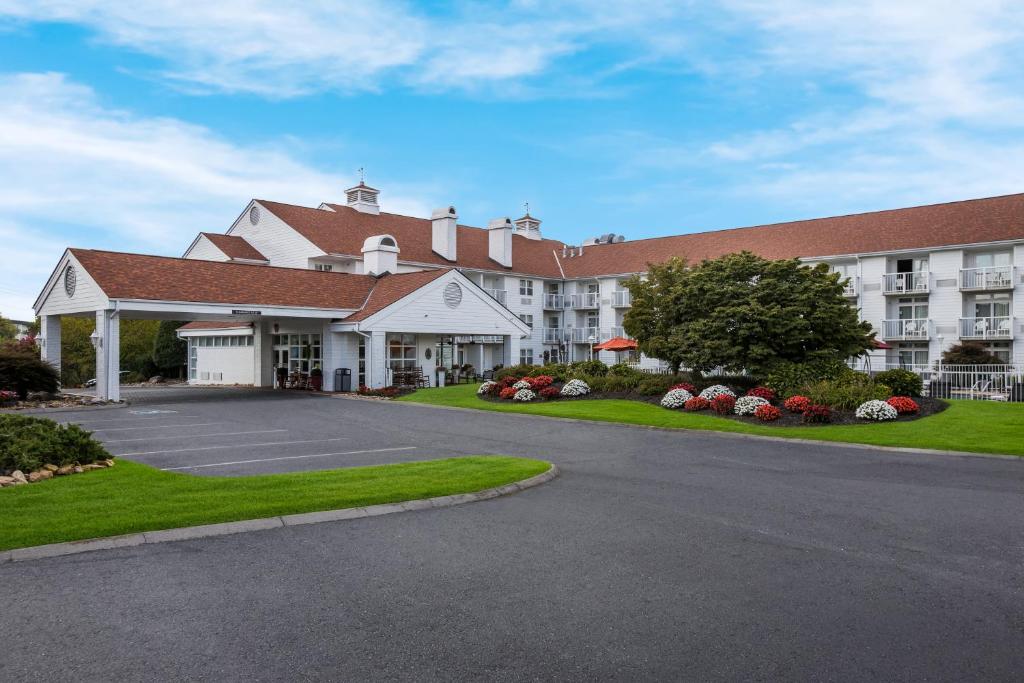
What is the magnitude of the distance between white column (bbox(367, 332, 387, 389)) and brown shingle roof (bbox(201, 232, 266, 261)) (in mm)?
12790

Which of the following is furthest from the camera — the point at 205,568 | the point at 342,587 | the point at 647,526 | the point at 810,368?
the point at 810,368

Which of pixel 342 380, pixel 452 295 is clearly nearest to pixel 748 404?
pixel 452 295

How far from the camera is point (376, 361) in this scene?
32.2m

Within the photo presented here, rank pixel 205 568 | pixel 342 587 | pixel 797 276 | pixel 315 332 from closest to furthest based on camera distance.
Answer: pixel 342 587
pixel 205 568
pixel 797 276
pixel 315 332

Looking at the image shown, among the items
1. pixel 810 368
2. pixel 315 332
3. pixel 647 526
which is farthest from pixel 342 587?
pixel 315 332

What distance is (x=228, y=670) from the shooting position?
4.47 m

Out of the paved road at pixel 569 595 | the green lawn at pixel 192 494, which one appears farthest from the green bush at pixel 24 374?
the paved road at pixel 569 595

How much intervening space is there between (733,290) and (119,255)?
23.8m

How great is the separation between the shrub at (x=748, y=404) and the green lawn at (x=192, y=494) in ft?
33.0

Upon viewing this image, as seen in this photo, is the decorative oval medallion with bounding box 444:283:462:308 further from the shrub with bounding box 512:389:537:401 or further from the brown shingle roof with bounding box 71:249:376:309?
the shrub with bounding box 512:389:537:401

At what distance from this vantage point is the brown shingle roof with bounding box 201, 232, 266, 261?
40.0m

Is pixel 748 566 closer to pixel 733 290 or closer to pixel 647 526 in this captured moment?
pixel 647 526

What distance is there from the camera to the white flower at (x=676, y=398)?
22141 millimetres

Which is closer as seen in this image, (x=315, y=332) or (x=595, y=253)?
(x=315, y=332)
